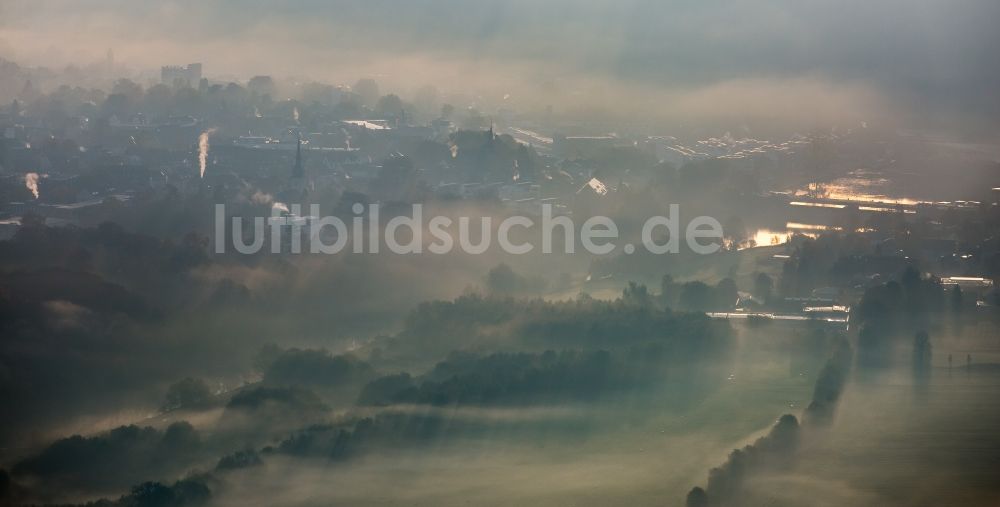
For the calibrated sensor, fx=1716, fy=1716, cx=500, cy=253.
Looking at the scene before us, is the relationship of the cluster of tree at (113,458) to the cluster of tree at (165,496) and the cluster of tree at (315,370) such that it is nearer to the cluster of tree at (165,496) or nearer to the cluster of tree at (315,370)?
the cluster of tree at (165,496)

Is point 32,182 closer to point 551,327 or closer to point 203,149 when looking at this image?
point 203,149

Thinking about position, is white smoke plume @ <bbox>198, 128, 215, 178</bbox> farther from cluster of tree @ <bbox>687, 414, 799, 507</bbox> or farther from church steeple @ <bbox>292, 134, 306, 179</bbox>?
cluster of tree @ <bbox>687, 414, 799, 507</bbox>

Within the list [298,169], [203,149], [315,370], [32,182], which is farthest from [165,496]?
[203,149]

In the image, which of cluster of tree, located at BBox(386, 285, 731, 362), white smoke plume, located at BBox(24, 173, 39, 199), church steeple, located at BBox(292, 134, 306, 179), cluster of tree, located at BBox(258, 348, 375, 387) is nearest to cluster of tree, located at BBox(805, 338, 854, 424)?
cluster of tree, located at BBox(386, 285, 731, 362)

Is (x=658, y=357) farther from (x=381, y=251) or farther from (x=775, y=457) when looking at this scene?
(x=381, y=251)

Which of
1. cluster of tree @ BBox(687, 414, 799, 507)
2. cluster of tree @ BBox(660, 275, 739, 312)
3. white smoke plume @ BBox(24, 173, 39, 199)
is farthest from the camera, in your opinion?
white smoke plume @ BBox(24, 173, 39, 199)

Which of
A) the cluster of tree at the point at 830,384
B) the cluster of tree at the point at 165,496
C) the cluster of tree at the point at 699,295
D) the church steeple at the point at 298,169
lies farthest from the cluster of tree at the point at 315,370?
the church steeple at the point at 298,169
